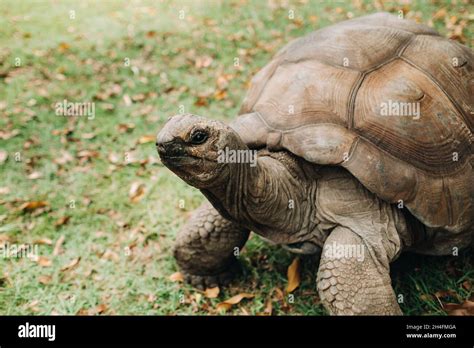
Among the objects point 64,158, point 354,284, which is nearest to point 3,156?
point 64,158

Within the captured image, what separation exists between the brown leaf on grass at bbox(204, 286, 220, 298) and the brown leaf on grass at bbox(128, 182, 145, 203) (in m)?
1.38

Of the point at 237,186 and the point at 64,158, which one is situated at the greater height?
the point at 64,158

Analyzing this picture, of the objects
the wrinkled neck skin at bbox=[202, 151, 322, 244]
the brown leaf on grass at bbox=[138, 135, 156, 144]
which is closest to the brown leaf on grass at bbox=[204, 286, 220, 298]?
the wrinkled neck skin at bbox=[202, 151, 322, 244]

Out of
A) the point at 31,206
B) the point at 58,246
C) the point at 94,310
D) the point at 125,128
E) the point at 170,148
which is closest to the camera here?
the point at 170,148

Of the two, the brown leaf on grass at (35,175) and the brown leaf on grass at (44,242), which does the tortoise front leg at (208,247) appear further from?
the brown leaf on grass at (35,175)

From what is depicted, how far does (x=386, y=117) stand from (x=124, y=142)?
10.9ft

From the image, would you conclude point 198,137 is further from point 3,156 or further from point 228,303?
point 3,156

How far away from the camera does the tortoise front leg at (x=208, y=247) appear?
3199 mm

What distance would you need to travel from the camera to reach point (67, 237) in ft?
13.3

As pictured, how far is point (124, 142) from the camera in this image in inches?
207

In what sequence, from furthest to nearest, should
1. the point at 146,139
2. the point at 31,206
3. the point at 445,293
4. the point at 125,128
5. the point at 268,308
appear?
the point at 125,128
the point at 146,139
the point at 31,206
the point at 268,308
the point at 445,293

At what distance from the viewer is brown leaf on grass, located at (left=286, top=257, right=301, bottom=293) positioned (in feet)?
10.8
